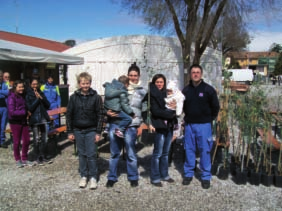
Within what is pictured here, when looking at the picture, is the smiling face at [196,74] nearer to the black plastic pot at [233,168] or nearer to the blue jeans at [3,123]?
the black plastic pot at [233,168]

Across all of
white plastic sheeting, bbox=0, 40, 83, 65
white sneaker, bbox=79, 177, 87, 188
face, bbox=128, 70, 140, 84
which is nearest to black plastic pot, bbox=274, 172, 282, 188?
face, bbox=128, 70, 140, 84

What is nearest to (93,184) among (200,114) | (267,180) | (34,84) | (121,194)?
(121,194)

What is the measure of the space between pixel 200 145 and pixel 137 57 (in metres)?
12.1

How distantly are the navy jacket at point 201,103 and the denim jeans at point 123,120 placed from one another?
93cm

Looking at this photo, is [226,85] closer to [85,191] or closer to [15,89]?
[85,191]

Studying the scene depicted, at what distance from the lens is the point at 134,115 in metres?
4.41

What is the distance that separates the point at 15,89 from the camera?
5.57 metres

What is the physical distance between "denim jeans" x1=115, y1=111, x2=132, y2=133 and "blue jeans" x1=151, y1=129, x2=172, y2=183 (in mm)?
470

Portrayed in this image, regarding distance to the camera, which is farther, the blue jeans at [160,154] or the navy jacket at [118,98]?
the blue jeans at [160,154]

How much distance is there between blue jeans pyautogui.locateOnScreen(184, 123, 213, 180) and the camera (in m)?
4.58

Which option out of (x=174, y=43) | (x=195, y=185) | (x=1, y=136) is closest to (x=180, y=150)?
(x=195, y=185)

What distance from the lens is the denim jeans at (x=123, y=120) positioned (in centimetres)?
436

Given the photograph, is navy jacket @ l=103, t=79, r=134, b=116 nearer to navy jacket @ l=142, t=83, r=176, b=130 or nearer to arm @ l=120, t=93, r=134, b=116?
arm @ l=120, t=93, r=134, b=116

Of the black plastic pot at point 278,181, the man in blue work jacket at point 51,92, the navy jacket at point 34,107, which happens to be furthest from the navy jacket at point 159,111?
the man in blue work jacket at point 51,92
